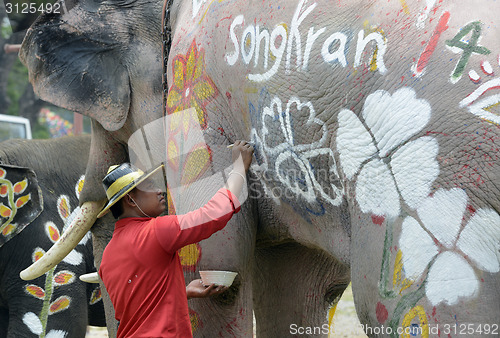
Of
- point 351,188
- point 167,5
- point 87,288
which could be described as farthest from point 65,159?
point 351,188

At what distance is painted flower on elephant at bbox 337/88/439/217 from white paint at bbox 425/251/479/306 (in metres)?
0.14

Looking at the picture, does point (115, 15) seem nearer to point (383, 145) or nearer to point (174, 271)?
point (174, 271)

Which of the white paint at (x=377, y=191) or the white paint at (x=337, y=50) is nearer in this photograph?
the white paint at (x=377, y=191)

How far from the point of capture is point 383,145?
1729 mm

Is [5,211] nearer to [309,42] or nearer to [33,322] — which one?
[33,322]

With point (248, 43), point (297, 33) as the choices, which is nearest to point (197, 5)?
point (248, 43)

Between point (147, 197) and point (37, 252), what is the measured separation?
6.90 feet

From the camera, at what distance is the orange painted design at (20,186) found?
392 centimetres

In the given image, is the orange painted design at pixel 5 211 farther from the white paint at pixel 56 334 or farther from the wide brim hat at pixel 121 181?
the wide brim hat at pixel 121 181

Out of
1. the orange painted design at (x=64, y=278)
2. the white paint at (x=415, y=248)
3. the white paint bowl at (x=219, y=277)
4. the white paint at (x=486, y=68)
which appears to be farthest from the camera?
the orange painted design at (x=64, y=278)

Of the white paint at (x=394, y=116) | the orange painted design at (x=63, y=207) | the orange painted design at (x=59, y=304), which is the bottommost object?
the orange painted design at (x=59, y=304)

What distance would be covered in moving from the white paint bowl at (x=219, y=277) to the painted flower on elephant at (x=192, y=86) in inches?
19.2

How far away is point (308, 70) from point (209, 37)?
55 cm

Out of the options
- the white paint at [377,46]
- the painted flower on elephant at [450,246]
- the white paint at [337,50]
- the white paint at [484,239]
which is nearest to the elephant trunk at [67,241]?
the white paint at [337,50]
